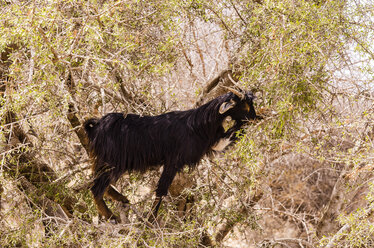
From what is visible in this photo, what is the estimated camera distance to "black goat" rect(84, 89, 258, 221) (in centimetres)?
394

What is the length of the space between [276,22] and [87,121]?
6.11ft

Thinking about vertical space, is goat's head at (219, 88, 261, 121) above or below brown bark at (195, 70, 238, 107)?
below

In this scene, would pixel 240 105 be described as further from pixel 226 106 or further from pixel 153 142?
pixel 153 142

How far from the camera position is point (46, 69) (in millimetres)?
3535

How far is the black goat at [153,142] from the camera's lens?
3.94 meters

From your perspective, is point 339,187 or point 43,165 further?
point 339,187

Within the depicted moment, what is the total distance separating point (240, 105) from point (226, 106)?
0.14 metres

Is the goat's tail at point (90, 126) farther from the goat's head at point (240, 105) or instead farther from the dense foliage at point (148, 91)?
the goat's head at point (240, 105)

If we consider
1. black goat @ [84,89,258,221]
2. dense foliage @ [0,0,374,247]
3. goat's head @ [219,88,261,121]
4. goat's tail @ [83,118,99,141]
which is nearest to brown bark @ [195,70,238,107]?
dense foliage @ [0,0,374,247]

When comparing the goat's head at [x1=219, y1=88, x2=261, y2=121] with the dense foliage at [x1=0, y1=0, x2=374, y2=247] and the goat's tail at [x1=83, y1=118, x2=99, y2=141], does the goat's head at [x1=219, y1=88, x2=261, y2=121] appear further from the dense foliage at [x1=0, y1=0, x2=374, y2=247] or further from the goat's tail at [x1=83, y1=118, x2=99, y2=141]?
the goat's tail at [x1=83, y1=118, x2=99, y2=141]

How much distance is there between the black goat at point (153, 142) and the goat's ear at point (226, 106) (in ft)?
0.56

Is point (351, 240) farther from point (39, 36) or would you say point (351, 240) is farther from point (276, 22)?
point (39, 36)

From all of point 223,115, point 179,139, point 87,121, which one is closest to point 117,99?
point 87,121

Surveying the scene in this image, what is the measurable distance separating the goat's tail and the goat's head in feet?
3.83
